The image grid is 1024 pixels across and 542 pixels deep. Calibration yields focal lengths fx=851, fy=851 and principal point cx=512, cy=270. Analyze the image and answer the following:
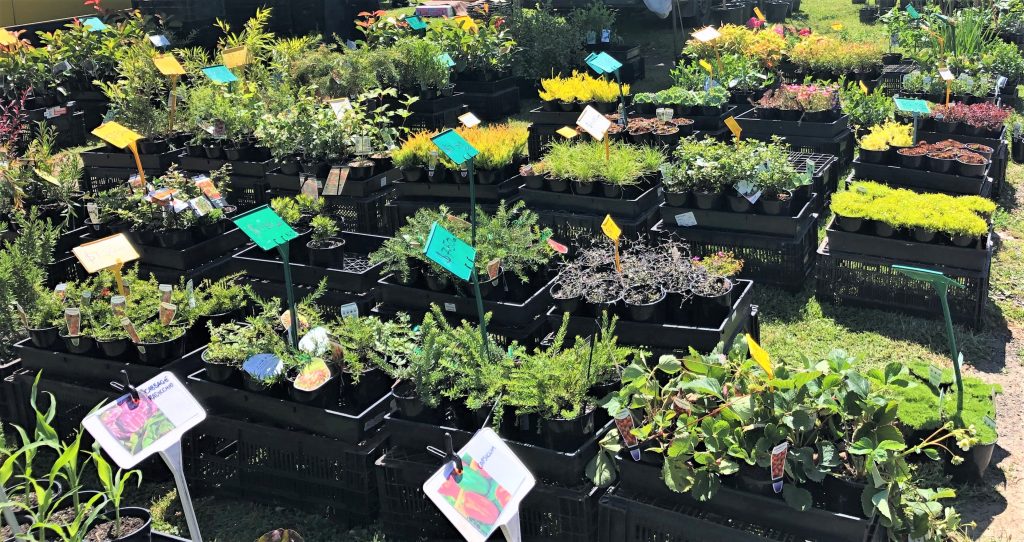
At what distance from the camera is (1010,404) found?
4145mm

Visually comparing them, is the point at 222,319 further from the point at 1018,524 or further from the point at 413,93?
the point at 413,93

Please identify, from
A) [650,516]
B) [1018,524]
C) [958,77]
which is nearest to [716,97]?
[958,77]

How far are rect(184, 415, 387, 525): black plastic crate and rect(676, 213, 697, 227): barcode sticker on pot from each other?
8.70 feet

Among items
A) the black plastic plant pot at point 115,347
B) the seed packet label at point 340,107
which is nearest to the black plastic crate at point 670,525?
the black plastic plant pot at point 115,347

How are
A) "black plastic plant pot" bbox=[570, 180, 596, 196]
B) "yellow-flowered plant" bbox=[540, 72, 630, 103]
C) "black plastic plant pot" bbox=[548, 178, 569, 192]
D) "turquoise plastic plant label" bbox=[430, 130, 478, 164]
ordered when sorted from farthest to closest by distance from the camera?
"yellow-flowered plant" bbox=[540, 72, 630, 103]
"black plastic plant pot" bbox=[548, 178, 569, 192]
"black plastic plant pot" bbox=[570, 180, 596, 196]
"turquoise plastic plant label" bbox=[430, 130, 478, 164]

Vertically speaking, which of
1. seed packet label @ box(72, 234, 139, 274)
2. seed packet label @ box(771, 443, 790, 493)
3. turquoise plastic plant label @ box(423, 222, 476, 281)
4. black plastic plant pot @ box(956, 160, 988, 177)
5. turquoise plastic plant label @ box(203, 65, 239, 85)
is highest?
turquoise plastic plant label @ box(423, 222, 476, 281)

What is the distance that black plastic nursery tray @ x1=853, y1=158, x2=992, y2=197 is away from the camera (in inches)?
219

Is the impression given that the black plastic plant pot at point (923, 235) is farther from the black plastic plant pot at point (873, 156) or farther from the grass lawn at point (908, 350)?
the black plastic plant pot at point (873, 156)

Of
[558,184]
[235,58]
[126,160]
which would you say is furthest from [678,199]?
[235,58]

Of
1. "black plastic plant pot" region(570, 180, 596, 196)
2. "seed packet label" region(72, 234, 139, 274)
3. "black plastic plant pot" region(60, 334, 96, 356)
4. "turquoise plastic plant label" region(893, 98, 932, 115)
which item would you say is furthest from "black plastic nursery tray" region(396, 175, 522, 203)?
"turquoise plastic plant label" region(893, 98, 932, 115)

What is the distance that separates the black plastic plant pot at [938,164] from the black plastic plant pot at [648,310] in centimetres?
283

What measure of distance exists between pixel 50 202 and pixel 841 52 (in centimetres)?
737

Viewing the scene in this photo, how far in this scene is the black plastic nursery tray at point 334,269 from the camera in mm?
4633

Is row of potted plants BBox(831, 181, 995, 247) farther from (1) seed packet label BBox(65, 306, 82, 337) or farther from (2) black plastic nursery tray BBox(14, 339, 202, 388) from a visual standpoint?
(1) seed packet label BBox(65, 306, 82, 337)
